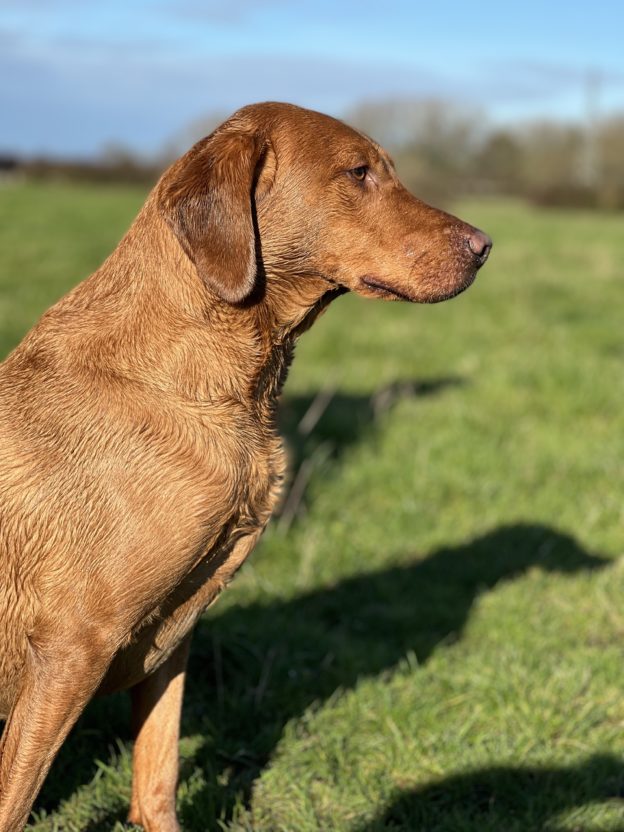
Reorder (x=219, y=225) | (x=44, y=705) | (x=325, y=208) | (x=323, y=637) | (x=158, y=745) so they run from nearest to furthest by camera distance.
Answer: (x=44, y=705) → (x=219, y=225) → (x=325, y=208) → (x=158, y=745) → (x=323, y=637)

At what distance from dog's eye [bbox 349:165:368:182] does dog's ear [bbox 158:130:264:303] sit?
41 centimetres

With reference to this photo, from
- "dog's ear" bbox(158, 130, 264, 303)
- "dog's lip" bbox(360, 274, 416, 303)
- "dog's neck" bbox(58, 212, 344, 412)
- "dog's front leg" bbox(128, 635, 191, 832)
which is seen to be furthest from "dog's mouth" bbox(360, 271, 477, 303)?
"dog's front leg" bbox(128, 635, 191, 832)

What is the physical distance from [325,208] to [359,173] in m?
0.18

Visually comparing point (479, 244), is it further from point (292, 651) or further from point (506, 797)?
point (292, 651)

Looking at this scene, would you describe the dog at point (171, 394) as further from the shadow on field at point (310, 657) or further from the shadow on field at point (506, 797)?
the shadow on field at point (506, 797)

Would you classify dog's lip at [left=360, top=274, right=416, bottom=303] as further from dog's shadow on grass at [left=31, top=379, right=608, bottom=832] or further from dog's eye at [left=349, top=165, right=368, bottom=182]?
dog's shadow on grass at [left=31, top=379, right=608, bottom=832]

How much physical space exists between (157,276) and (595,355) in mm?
7604

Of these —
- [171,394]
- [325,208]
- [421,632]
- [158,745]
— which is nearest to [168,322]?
[171,394]

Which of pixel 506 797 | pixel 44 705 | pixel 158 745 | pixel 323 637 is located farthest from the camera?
pixel 323 637

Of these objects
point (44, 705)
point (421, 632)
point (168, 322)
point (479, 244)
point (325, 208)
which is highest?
point (325, 208)

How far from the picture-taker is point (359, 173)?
3271mm

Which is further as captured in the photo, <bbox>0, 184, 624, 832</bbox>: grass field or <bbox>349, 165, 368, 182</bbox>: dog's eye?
<bbox>0, 184, 624, 832</bbox>: grass field

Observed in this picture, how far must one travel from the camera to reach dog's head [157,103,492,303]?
10.0 ft

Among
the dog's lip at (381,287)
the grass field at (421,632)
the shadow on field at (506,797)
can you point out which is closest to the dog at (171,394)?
the dog's lip at (381,287)
